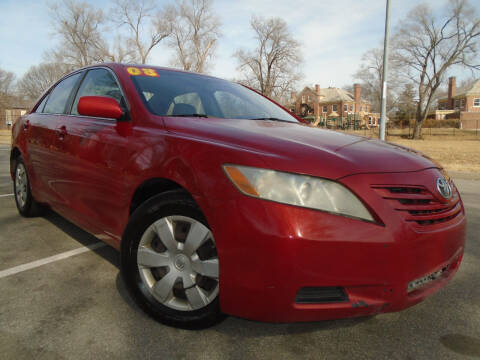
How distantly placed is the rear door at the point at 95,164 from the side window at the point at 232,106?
2.34ft

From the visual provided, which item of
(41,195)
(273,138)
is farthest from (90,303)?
(41,195)

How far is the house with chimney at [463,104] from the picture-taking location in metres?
58.1

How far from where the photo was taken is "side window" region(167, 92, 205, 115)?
238 cm

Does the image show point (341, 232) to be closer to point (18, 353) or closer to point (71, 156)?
point (18, 353)

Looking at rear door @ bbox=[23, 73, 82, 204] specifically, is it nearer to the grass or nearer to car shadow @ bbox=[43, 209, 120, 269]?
car shadow @ bbox=[43, 209, 120, 269]

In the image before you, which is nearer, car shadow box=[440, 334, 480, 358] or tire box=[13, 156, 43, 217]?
car shadow box=[440, 334, 480, 358]

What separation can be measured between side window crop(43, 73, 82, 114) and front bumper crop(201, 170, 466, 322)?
240cm

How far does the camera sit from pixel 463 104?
64188 millimetres

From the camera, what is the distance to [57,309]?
2125mm

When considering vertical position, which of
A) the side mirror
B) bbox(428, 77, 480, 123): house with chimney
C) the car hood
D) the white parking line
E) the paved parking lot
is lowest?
the paved parking lot

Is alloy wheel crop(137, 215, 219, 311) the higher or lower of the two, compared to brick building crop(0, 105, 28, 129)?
lower

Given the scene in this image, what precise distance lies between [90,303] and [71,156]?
1.14 m

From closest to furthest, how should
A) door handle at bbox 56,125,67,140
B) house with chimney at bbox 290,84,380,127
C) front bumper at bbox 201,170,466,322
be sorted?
1. front bumper at bbox 201,170,466,322
2. door handle at bbox 56,125,67,140
3. house with chimney at bbox 290,84,380,127

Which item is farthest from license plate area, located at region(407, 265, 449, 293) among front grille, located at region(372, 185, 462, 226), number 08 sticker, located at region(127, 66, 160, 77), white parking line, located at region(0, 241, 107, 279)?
white parking line, located at region(0, 241, 107, 279)
